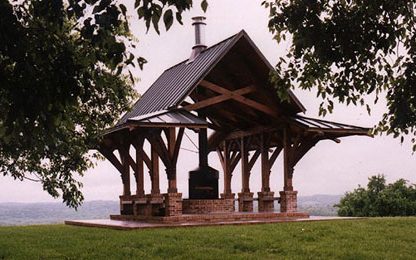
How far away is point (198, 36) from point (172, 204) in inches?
356

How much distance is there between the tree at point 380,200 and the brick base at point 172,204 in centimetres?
1403

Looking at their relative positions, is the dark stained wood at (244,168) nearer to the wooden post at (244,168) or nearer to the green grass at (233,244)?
the wooden post at (244,168)

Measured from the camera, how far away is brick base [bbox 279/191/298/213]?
2089 cm

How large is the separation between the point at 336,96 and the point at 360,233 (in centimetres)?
553

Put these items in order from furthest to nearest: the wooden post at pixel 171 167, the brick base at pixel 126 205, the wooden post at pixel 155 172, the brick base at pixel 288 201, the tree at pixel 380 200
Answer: the tree at pixel 380 200
the brick base at pixel 126 205
the brick base at pixel 288 201
the wooden post at pixel 155 172
the wooden post at pixel 171 167

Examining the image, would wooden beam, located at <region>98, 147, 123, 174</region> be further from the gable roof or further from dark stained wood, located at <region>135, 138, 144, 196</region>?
dark stained wood, located at <region>135, 138, 144, 196</region>

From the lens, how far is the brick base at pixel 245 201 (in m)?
23.8

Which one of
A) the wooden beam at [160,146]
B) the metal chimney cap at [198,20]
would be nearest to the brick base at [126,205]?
the wooden beam at [160,146]

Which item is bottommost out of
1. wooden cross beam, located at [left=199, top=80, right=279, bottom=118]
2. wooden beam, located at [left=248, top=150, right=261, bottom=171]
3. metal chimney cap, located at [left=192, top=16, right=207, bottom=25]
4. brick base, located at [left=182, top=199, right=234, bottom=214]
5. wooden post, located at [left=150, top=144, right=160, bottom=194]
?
brick base, located at [left=182, top=199, right=234, bottom=214]

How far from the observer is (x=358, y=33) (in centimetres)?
908

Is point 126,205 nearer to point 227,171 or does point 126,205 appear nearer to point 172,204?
point 172,204

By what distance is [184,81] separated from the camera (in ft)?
68.1

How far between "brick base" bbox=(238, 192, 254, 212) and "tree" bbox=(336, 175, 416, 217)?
803cm

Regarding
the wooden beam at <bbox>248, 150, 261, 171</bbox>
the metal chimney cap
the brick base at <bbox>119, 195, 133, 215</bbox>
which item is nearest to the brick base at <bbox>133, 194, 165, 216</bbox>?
the brick base at <bbox>119, 195, 133, 215</bbox>
